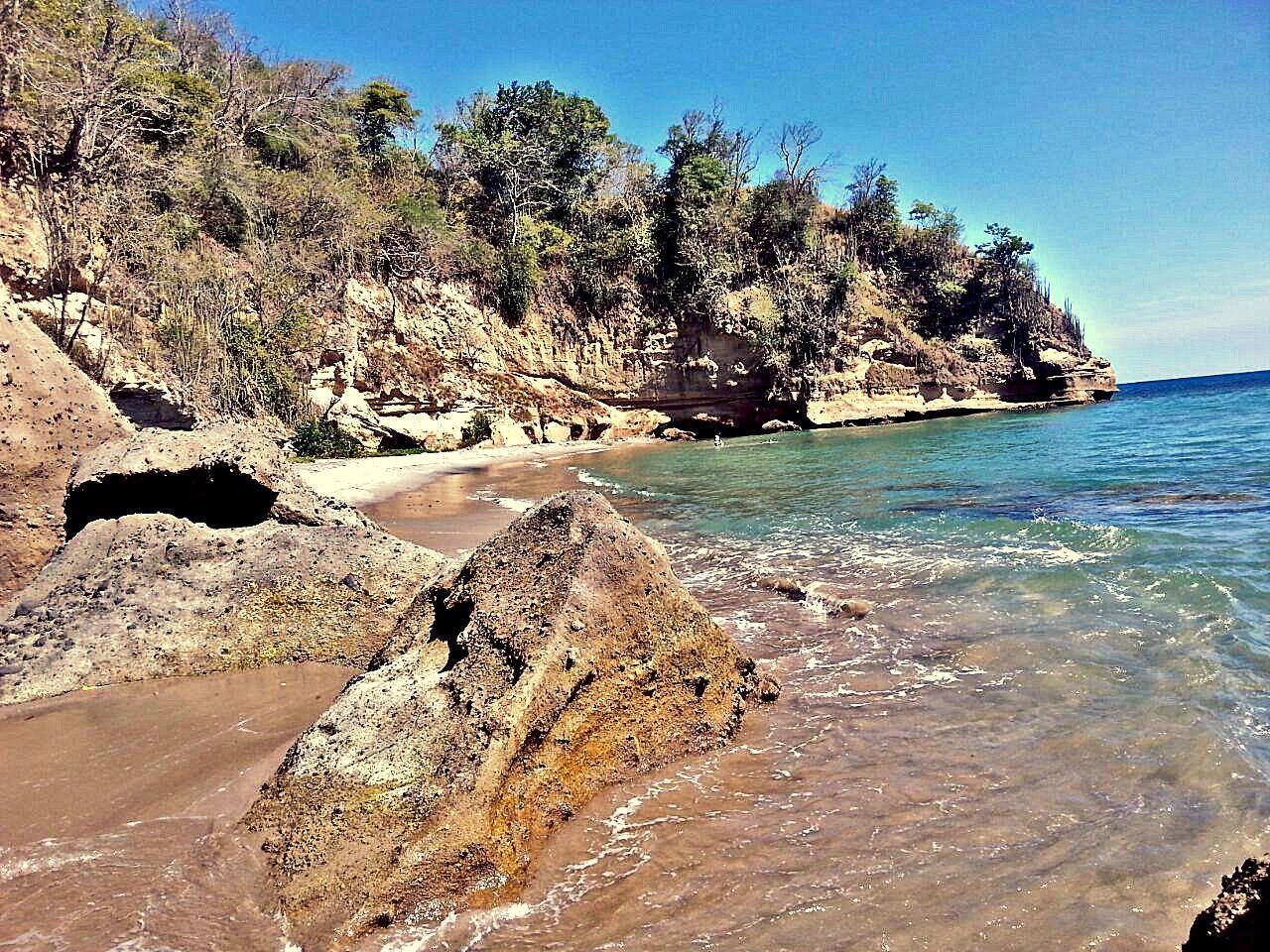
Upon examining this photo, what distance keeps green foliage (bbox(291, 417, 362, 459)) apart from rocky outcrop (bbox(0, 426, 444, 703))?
17.7 meters

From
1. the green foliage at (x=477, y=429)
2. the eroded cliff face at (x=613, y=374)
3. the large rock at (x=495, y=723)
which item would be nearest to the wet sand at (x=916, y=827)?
the large rock at (x=495, y=723)

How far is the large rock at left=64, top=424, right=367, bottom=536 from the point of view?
5.94 metres

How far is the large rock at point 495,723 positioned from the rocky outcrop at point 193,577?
161 cm

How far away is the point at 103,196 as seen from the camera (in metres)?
17.4

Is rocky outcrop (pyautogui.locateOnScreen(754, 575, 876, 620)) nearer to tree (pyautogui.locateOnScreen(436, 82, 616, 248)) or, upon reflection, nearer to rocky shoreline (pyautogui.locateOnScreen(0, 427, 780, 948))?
rocky shoreline (pyautogui.locateOnScreen(0, 427, 780, 948))

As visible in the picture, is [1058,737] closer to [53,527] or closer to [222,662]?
[222,662]

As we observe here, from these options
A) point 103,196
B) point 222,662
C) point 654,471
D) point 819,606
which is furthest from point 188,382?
point 819,606

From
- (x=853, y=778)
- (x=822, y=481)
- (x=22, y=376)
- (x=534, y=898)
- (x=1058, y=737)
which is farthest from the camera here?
(x=822, y=481)

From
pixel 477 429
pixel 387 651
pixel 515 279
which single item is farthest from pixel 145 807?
pixel 515 279

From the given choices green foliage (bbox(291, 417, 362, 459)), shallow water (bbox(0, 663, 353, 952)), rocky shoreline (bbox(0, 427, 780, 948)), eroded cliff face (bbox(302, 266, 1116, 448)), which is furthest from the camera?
eroded cliff face (bbox(302, 266, 1116, 448))

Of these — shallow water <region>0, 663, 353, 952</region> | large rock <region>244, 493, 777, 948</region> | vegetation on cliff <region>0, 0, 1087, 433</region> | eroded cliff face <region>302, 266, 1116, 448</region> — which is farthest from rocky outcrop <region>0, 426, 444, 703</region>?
eroded cliff face <region>302, 266, 1116, 448</region>

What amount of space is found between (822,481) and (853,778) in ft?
43.6

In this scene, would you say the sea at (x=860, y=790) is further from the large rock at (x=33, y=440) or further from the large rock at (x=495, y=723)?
the large rock at (x=33, y=440)

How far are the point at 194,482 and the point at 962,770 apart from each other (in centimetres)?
634
